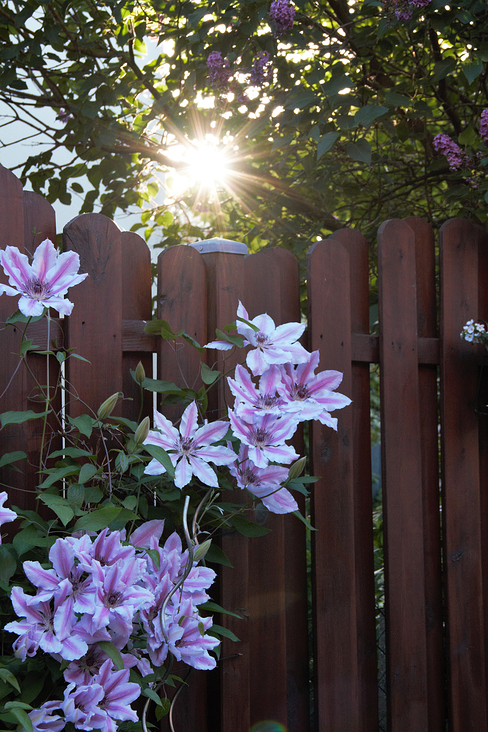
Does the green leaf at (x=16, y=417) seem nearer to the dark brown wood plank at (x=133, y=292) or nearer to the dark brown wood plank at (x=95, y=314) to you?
the dark brown wood plank at (x=95, y=314)

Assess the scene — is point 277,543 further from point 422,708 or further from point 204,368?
point 422,708

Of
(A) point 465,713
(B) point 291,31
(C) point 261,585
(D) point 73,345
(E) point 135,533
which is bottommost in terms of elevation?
(A) point 465,713

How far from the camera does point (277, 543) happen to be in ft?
4.91

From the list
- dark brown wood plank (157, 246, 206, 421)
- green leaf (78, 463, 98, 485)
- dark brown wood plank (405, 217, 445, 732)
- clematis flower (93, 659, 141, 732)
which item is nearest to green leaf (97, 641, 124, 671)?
clematis flower (93, 659, 141, 732)

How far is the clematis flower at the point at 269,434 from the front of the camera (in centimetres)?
110

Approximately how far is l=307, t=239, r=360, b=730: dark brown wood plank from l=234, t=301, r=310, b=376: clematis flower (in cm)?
36

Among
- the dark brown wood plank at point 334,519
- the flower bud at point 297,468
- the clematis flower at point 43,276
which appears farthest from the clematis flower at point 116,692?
the dark brown wood plank at point 334,519

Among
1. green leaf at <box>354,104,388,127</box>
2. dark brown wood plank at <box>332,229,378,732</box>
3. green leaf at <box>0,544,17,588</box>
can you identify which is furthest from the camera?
green leaf at <box>354,104,388,127</box>

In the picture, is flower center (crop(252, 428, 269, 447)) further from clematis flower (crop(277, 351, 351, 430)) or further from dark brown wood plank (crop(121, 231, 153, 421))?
dark brown wood plank (crop(121, 231, 153, 421))

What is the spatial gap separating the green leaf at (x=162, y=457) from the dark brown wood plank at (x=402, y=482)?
0.83 m

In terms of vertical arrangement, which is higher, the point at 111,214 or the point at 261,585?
the point at 111,214

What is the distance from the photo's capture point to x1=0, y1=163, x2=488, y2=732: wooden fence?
133 centimetres

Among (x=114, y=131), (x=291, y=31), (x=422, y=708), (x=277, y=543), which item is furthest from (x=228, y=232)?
(x=422, y=708)

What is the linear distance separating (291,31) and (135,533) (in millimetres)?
1608
